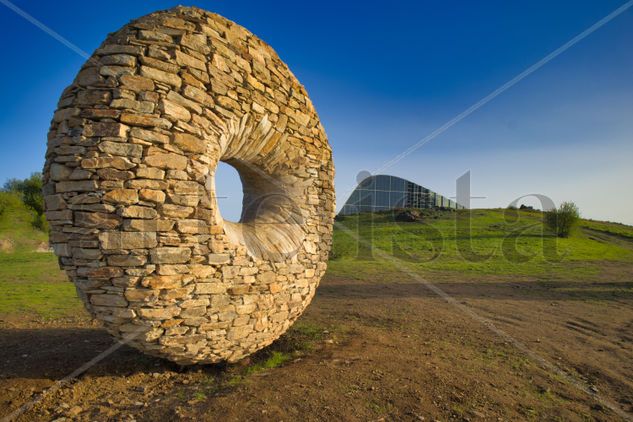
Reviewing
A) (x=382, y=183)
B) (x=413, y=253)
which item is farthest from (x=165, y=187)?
(x=382, y=183)

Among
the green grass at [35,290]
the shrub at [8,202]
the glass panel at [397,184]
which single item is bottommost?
the green grass at [35,290]

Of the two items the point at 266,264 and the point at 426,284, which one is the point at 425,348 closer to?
the point at 266,264

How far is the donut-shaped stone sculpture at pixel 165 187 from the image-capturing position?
3.86 meters

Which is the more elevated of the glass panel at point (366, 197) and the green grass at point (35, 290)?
the glass panel at point (366, 197)

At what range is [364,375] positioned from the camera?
5234 mm

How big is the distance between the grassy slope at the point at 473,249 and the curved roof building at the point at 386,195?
96.1 inches

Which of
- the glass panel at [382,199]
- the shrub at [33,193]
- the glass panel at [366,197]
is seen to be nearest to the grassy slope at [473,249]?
the glass panel at [382,199]

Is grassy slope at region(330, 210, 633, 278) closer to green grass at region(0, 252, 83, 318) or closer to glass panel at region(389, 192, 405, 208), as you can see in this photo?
glass panel at region(389, 192, 405, 208)

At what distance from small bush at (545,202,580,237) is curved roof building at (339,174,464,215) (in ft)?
43.4

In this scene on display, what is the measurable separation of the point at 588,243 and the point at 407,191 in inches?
671

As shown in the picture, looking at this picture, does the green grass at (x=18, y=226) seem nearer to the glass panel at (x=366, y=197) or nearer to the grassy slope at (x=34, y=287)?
the grassy slope at (x=34, y=287)

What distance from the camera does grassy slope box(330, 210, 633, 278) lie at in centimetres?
1889

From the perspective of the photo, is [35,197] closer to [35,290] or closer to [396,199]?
[35,290]

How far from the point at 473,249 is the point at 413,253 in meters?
4.92
